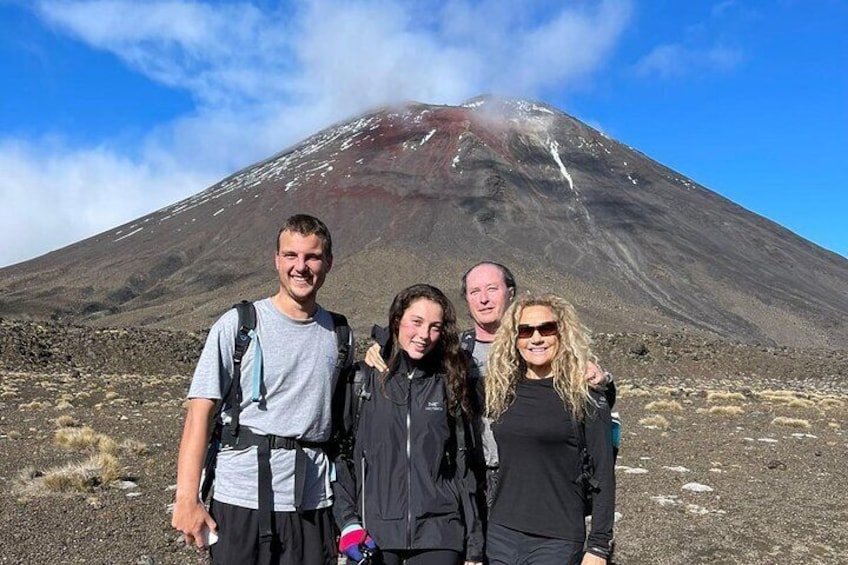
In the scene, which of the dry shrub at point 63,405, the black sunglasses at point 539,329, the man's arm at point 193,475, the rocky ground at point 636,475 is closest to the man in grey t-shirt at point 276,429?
the man's arm at point 193,475

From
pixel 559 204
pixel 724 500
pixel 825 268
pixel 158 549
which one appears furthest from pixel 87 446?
pixel 825 268

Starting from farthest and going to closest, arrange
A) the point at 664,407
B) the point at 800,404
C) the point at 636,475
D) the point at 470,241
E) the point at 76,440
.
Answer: the point at 470,241 < the point at 800,404 < the point at 664,407 < the point at 76,440 < the point at 636,475

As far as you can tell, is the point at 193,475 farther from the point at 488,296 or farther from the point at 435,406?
the point at 488,296

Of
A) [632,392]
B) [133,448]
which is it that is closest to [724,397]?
[632,392]

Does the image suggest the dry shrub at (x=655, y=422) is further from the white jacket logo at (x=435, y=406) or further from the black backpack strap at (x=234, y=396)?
the black backpack strap at (x=234, y=396)

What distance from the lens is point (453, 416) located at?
2832mm

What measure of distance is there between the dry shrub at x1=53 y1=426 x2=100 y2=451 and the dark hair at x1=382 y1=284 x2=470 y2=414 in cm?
808

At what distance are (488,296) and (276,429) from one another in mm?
1207

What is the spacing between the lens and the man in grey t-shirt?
252cm

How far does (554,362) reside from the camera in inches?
114

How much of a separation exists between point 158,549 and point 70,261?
3253 inches

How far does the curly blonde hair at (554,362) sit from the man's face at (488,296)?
0.26 metres

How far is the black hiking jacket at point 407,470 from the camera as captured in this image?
8.95ft

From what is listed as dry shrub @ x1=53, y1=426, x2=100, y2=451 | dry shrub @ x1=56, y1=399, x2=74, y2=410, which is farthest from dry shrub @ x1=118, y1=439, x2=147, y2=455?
dry shrub @ x1=56, y1=399, x2=74, y2=410
